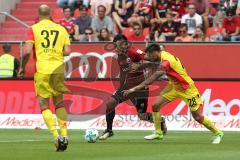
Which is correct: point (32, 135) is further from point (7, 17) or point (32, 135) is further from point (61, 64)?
point (7, 17)

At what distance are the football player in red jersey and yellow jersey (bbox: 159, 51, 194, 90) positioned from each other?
1.26m

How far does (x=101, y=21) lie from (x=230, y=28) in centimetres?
417

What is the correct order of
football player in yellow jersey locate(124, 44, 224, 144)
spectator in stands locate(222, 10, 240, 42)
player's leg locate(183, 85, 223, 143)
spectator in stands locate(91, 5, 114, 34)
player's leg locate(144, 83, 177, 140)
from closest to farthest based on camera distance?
football player in yellow jersey locate(124, 44, 224, 144) < player's leg locate(183, 85, 223, 143) < player's leg locate(144, 83, 177, 140) < spectator in stands locate(222, 10, 240, 42) < spectator in stands locate(91, 5, 114, 34)

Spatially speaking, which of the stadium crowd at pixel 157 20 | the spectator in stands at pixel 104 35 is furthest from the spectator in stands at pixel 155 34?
the spectator in stands at pixel 104 35

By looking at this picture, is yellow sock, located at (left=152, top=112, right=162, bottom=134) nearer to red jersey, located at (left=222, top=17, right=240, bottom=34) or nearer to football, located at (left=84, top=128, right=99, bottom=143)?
football, located at (left=84, top=128, right=99, bottom=143)

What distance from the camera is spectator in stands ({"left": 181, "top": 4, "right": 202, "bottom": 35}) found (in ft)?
85.9

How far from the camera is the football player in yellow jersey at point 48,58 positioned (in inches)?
599

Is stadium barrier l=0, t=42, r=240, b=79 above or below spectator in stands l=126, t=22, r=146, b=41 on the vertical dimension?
below

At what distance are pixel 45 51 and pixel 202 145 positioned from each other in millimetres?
3842

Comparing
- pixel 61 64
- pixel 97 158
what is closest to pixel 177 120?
pixel 61 64

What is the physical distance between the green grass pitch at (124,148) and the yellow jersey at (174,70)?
1236mm

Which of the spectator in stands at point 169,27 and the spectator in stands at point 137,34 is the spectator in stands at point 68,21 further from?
the spectator in stands at point 169,27

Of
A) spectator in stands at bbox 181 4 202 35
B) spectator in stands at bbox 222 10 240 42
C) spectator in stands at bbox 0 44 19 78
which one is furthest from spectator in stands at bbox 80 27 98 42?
spectator in stands at bbox 222 10 240 42

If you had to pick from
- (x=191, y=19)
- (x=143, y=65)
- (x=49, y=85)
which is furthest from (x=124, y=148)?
(x=191, y=19)
